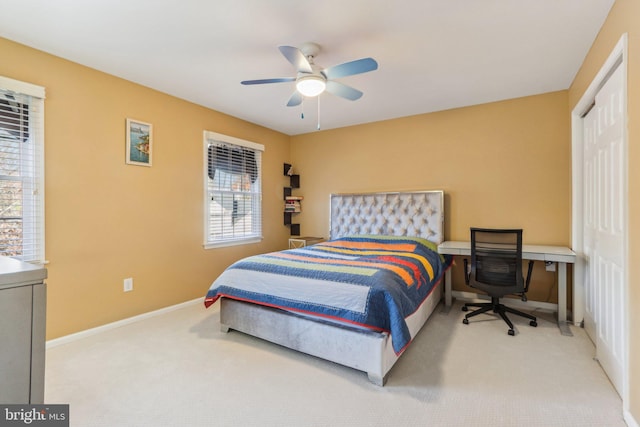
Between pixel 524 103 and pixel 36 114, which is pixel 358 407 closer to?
pixel 36 114

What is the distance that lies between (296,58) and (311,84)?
26 cm

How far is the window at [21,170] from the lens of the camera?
7.84 ft

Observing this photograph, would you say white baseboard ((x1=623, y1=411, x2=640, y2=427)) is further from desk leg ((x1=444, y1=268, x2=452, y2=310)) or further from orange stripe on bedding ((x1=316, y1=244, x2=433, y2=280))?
desk leg ((x1=444, y1=268, x2=452, y2=310))

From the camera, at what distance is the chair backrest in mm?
2857

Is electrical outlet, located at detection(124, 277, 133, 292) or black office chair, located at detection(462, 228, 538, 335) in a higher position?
black office chair, located at detection(462, 228, 538, 335)

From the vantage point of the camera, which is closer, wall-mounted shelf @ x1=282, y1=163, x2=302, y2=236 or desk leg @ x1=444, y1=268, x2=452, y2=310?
desk leg @ x1=444, y1=268, x2=452, y2=310

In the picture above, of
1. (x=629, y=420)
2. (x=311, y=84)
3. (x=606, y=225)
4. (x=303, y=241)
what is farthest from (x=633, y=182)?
(x=303, y=241)

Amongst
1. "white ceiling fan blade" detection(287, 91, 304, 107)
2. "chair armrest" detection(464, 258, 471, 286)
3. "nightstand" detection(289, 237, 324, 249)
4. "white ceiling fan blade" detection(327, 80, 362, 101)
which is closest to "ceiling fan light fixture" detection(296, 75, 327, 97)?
"white ceiling fan blade" detection(327, 80, 362, 101)

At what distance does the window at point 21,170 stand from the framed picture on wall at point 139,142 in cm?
69

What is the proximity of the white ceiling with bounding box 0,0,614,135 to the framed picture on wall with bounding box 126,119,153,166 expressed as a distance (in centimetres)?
45

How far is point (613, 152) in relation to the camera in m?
2.04

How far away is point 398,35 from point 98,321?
363 cm

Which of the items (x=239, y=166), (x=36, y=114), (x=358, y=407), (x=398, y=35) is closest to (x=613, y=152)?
(x=398, y=35)

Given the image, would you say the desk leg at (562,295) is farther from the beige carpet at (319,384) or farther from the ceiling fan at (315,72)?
the ceiling fan at (315,72)
